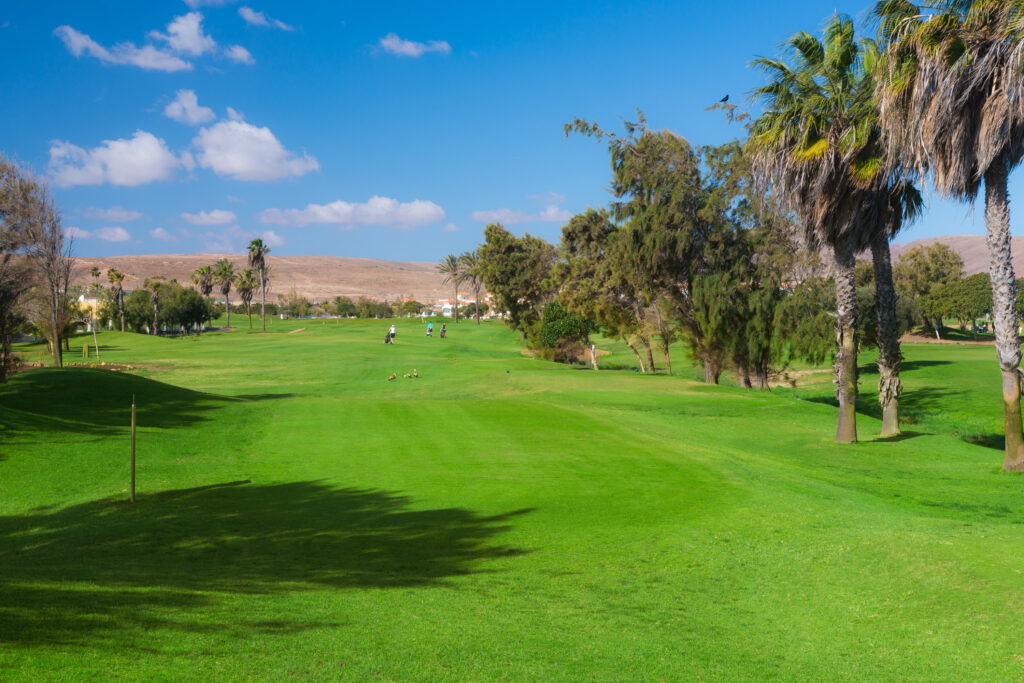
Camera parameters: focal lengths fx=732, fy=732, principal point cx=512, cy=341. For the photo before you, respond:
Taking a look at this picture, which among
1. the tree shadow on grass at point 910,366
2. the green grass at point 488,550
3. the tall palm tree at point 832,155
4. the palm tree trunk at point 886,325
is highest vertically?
the tall palm tree at point 832,155

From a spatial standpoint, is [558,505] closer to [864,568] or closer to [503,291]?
[864,568]

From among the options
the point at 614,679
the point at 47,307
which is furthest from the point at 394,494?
the point at 47,307

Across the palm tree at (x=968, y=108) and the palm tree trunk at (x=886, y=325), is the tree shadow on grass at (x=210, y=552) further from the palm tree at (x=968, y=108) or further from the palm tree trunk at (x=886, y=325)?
the palm tree trunk at (x=886, y=325)

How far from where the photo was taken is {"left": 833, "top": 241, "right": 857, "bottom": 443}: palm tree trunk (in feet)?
72.4

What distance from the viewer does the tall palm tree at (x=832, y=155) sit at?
20.0 meters

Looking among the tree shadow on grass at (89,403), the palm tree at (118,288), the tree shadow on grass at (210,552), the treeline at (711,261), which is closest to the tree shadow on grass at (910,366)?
the treeline at (711,261)

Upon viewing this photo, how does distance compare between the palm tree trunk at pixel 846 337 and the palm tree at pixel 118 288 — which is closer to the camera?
the palm tree trunk at pixel 846 337

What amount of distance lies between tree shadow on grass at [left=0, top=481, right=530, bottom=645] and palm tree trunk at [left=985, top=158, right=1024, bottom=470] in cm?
1275

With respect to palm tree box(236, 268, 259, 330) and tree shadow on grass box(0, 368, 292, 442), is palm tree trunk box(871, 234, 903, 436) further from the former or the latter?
palm tree box(236, 268, 259, 330)

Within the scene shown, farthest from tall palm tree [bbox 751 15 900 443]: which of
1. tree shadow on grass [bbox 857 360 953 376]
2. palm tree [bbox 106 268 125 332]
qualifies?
palm tree [bbox 106 268 125 332]

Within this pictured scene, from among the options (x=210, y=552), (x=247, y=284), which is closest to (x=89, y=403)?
(x=210, y=552)

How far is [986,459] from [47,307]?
2087 inches

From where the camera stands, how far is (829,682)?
6.79m

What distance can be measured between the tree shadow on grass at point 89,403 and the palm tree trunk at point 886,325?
21614 mm
